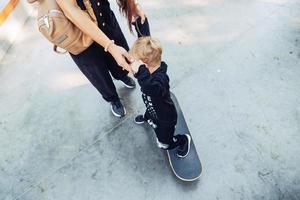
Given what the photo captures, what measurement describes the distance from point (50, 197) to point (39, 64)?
150 centimetres

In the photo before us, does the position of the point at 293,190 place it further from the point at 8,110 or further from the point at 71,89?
the point at 8,110

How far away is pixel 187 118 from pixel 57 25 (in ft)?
4.19

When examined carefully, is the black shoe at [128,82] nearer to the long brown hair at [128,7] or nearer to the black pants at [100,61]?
the black pants at [100,61]

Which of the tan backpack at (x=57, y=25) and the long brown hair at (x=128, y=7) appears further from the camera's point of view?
the long brown hair at (x=128, y=7)

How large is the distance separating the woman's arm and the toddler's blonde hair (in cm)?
7

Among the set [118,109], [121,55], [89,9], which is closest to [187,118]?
[118,109]

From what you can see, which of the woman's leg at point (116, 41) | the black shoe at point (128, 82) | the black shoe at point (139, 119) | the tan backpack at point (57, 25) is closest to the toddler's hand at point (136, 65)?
the tan backpack at point (57, 25)

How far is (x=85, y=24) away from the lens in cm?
150

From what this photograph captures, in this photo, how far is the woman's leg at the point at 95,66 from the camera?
1.79 metres

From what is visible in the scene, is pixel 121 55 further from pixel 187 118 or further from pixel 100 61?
pixel 187 118

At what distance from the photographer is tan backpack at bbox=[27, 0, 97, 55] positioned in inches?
57.7

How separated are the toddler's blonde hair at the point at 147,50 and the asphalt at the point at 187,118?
90cm

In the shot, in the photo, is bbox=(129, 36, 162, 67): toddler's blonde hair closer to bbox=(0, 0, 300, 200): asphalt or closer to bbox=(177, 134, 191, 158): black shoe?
bbox=(177, 134, 191, 158): black shoe

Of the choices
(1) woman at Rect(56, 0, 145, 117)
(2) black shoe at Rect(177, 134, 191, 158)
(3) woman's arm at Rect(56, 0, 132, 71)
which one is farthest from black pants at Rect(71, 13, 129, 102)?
(2) black shoe at Rect(177, 134, 191, 158)
